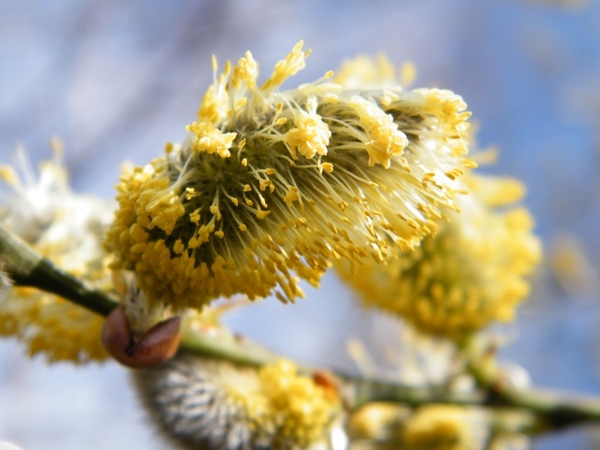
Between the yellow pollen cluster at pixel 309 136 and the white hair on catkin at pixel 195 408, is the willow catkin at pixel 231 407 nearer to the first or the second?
the white hair on catkin at pixel 195 408

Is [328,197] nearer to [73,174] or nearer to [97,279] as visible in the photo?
[97,279]

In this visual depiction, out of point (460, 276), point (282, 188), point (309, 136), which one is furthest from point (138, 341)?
point (460, 276)

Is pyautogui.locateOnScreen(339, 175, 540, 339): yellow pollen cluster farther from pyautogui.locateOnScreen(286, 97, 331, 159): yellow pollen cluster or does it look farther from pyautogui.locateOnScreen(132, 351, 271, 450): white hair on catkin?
pyautogui.locateOnScreen(286, 97, 331, 159): yellow pollen cluster

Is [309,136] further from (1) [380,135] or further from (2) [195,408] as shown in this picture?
(2) [195,408]

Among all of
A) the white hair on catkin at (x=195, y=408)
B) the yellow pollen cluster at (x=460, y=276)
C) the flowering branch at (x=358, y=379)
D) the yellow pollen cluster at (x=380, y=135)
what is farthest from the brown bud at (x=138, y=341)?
the yellow pollen cluster at (x=460, y=276)

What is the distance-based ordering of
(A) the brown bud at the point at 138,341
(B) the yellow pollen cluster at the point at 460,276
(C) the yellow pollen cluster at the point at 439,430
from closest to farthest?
(A) the brown bud at the point at 138,341
(B) the yellow pollen cluster at the point at 460,276
(C) the yellow pollen cluster at the point at 439,430

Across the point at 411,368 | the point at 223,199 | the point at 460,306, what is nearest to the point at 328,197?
the point at 223,199
